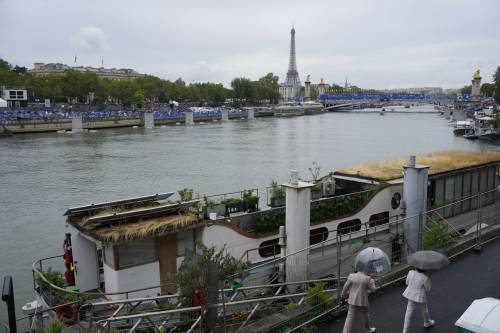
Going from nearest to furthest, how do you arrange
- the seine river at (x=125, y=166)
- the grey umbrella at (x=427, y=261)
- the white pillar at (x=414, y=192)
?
1. the grey umbrella at (x=427, y=261)
2. the white pillar at (x=414, y=192)
3. the seine river at (x=125, y=166)

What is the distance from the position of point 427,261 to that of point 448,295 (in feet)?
6.97

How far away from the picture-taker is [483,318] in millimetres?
4219

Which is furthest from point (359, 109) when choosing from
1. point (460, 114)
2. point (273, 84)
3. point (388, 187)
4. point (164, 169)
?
point (388, 187)

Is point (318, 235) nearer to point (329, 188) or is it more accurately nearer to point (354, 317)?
point (329, 188)

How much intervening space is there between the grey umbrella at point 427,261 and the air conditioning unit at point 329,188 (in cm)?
730

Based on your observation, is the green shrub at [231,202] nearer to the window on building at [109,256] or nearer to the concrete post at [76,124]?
the window on building at [109,256]

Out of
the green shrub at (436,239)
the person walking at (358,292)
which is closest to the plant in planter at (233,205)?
the green shrub at (436,239)

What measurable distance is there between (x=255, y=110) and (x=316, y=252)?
132433 millimetres

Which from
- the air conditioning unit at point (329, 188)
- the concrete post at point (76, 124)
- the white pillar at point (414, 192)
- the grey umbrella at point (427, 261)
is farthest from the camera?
the concrete post at point (76, 124)

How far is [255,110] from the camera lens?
142 m

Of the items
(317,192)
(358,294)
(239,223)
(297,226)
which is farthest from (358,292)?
(317,192)

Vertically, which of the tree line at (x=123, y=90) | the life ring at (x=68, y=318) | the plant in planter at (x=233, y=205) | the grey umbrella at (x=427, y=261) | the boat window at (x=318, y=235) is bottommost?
the life ring at (x=68, y=318)

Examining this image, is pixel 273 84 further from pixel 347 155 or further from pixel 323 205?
pixel 323 205

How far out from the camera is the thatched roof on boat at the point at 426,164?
13.5m
